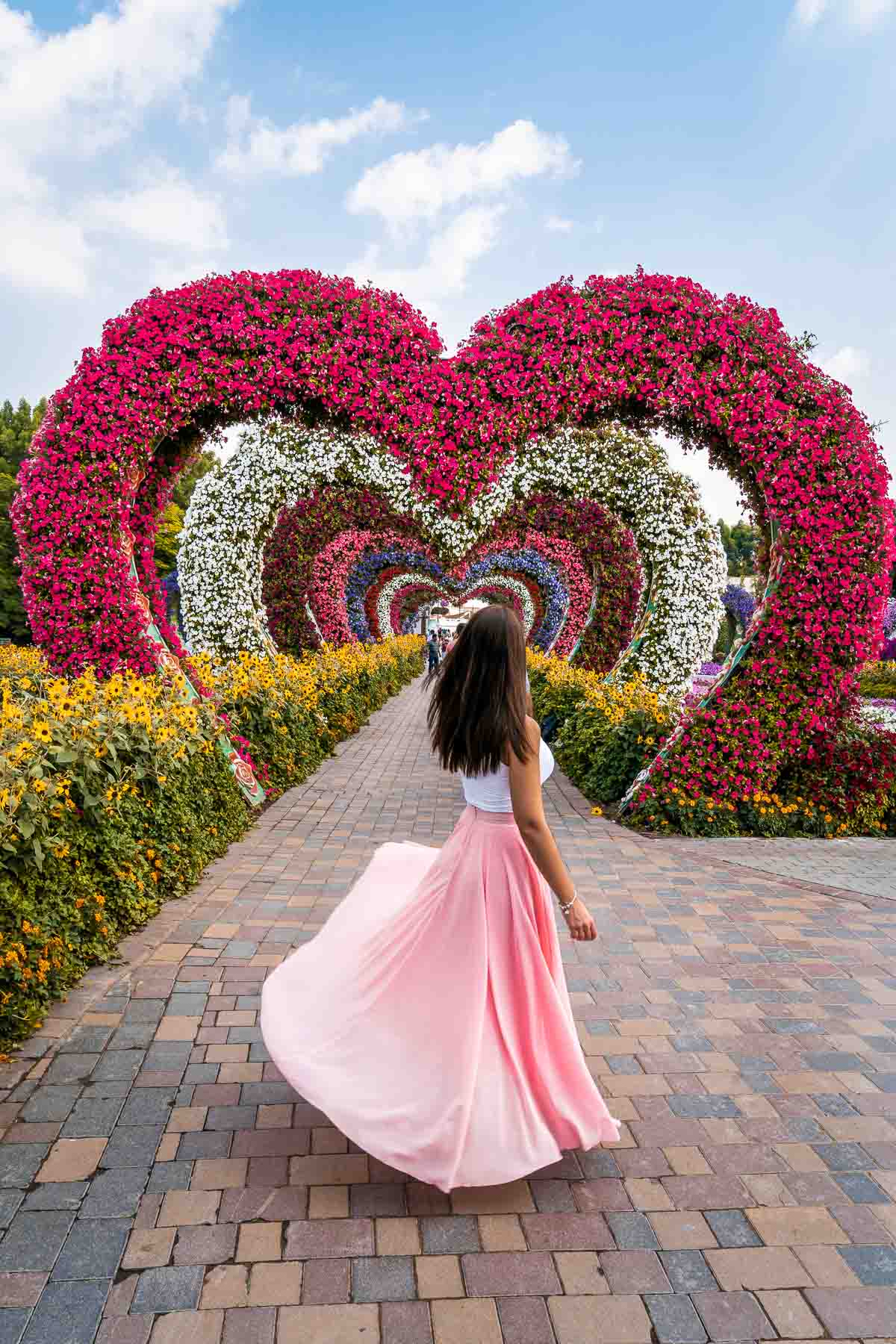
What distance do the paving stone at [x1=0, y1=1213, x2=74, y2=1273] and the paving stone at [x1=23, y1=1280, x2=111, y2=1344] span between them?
106 mm

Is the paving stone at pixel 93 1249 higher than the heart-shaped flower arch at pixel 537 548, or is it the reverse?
the heart-shaped flower arch at pixel 537 548

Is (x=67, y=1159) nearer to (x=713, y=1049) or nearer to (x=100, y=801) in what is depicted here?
(x=100, y=801)

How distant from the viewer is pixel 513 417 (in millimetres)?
6137

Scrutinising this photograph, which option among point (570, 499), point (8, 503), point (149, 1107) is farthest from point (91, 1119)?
point (8, 503)

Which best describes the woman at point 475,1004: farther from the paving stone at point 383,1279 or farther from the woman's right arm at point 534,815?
the paving stone at point 383,1279

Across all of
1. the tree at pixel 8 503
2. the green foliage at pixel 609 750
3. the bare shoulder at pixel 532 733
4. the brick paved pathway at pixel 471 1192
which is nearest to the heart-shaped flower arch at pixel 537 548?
the green foliage at pixel 609 750

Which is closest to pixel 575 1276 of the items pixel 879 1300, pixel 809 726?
pixel 879 1300

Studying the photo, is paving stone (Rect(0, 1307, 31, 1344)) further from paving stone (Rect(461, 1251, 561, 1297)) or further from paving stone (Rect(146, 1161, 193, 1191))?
paving stone (Rect(461, 1251, 561, 1297))

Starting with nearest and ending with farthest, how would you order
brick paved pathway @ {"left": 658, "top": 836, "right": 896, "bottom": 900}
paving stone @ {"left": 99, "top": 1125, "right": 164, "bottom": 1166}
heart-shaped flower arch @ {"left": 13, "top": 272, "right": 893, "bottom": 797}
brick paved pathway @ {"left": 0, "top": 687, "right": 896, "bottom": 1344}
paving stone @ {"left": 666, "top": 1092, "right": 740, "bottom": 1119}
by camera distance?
1. brick paved pathway @ {"left": 0, "top": 687, "right": 896, "bottom": 1344}
2. paving stone @ {"left": 99, "top": 1125, "right": 164, "bottom": 1166}
3. paving stone @ {"left": 666, "top": 1092, "right": 740, "bottom": 1119}
4. brick paved pathway @ {"left": 658, "top": 836, "right": 896, "bottom": 900}
5. heart-shaped flower arch @ {"left": 13, "top": 272, "right": 893, "bottom": 797}

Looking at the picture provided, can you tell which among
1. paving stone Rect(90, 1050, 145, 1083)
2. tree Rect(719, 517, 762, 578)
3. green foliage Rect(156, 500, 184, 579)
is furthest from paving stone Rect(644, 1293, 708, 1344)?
tree Rect(719, 517, 762, 578)

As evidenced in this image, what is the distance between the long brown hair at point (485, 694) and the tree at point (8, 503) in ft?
103

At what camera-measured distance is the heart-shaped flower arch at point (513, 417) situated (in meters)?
6.16

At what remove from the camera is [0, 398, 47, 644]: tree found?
103 feet

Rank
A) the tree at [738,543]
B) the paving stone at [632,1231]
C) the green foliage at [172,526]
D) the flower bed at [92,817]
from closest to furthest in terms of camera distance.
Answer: the paving stone at [632,1231] < the flower bed at [92,817] < the green foliage at [172,526] < the tree at [738,543]
